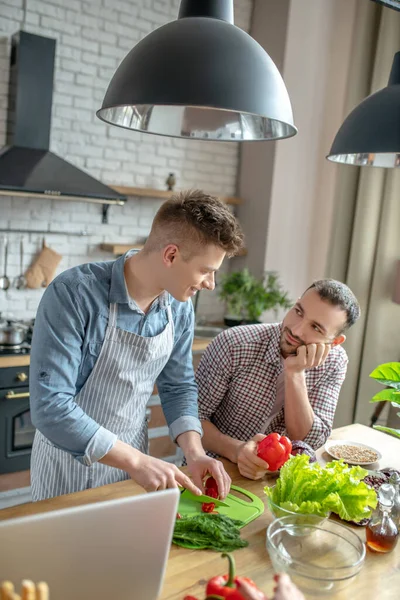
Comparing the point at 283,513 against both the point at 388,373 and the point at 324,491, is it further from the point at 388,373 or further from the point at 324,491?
the point at 388,373

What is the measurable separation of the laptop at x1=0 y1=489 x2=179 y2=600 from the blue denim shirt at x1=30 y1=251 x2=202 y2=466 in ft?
1.64

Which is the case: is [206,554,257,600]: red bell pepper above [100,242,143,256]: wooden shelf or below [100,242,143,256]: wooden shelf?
below

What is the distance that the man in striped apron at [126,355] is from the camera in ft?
4.87

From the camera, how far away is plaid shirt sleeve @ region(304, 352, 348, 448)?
6.65 feet

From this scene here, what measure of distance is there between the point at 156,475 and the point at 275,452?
38 centimetres

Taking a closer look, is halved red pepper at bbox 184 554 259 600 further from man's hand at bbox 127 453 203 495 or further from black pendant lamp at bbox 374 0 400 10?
black pendant lamp at bbox 374 0 400 10

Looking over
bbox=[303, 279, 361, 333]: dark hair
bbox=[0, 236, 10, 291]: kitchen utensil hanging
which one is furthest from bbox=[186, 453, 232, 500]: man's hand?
bbox=[0, 236, 10, 291]: kitchen utensil hanging

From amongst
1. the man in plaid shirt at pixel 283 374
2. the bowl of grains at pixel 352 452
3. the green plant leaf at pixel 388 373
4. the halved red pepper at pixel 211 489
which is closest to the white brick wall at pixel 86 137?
the man in plaid shirt at pixel 283 374

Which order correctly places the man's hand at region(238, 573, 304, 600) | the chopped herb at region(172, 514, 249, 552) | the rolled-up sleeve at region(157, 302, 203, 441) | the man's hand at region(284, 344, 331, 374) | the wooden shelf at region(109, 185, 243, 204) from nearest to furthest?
1. the man's hand at region(238, 573, 304, 600)
2. the chopped herb at region(172, 514, 249, 552)
3. the rolled-up sleeve at region(157, 302, 203, 441)
4. the man's hand at region(284, 344, 331, 374)
5. the wooden shelf at region(109, 185, 243, 204)

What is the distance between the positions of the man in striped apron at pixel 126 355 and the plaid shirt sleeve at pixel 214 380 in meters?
0.18

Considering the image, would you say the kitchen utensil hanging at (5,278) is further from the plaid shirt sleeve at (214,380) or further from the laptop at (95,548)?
the laptop at (95,548)

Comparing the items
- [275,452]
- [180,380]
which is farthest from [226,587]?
[180,380]

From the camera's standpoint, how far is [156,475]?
4.65 feet

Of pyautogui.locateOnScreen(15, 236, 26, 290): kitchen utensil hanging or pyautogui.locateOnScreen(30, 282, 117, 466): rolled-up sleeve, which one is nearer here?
pyautogui.locateOnScreen(30, 282, 117, 466): rolled-up sleeve
